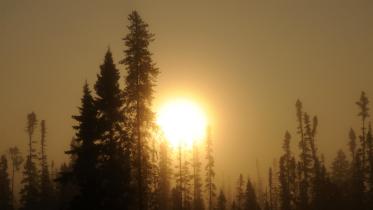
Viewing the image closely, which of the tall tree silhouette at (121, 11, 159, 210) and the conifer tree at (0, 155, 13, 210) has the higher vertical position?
the tall tree silhouette at (121, 11, 159, 210)

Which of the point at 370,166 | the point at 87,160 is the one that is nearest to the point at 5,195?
the point at 87,160

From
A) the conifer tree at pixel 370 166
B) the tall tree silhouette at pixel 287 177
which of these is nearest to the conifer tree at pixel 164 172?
the tall tree silhouette at pixel 287 177

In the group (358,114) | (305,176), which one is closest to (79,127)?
(305,176)

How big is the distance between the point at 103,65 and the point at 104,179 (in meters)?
8.98

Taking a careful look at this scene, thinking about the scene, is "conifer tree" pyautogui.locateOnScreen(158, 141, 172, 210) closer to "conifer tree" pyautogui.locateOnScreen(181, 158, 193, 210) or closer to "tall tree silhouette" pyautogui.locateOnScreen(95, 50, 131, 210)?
"conifer tree" pyautogui.locateOnScreen(181, 158, 193, 210)

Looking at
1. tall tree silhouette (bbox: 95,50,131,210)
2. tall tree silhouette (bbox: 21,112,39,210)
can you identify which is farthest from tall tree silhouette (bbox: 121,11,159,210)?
Answer: tall tree silhouette (bbox: 21,112,39,210)

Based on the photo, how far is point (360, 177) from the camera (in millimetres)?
72250

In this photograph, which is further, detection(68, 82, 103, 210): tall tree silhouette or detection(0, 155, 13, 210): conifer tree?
detection(0, 155, 13, 210): conifer tree

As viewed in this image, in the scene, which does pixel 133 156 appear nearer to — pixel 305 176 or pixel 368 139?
pixel 305 176

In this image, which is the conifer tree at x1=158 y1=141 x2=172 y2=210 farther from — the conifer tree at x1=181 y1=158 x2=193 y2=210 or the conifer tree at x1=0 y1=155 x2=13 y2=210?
the conifer tree at x1=0 y1=155 x2=13 y2=210

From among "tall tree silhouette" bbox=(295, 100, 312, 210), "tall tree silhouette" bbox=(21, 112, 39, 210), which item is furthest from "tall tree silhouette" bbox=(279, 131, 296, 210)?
"tall tree silhouette" bbox=(21, 112, 39, 210)

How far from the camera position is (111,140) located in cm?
3070

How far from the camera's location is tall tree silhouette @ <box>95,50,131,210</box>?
29.4m

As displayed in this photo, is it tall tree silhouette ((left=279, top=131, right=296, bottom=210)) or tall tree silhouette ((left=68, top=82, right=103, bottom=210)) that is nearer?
tall tree silhouette ((left=68, top=82, right=103, bottom=210))
